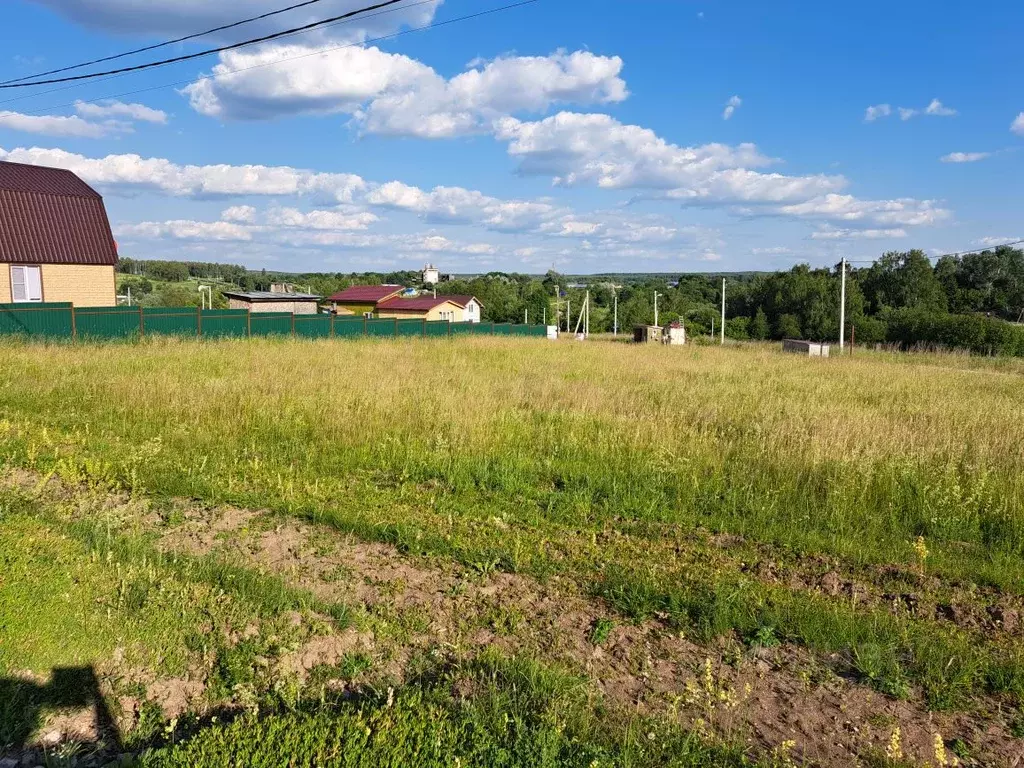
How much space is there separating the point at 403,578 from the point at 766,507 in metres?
3.41

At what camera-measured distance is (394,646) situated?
147 inches

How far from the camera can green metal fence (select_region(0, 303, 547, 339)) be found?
2166cm

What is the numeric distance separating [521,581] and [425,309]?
5640 centimetres

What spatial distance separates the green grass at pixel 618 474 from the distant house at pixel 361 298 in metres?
54.9

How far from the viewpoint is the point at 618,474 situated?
6.99m

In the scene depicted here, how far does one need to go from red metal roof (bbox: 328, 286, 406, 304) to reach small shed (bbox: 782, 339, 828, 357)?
41.0 meters

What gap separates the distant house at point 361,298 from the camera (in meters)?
66.9

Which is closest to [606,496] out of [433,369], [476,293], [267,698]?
[267,698]

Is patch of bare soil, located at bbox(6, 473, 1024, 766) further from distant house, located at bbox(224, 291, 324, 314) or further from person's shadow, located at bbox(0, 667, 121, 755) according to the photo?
distant house, located at bbox(224, 291, 324, 314)

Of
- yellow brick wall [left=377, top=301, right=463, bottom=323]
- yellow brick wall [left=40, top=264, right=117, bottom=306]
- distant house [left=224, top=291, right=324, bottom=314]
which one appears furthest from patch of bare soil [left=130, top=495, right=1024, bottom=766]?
yellow brick wall [left=377, top=301, right=463, bottom=323]

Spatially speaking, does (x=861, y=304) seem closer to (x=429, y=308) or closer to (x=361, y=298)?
(x=429, y=308)

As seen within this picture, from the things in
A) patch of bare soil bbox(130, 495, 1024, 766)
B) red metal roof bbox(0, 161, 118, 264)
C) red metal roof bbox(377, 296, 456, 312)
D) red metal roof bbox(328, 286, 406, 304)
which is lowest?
patch of bare soil bbox(130, 495, 1024, 766)

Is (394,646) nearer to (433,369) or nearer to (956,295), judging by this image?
(433,369)

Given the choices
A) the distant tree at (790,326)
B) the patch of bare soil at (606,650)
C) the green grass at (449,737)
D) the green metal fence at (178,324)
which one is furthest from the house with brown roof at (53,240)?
the distant tree at (790,326)
